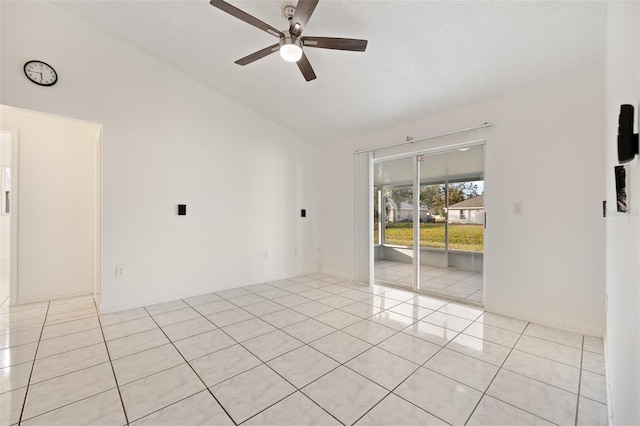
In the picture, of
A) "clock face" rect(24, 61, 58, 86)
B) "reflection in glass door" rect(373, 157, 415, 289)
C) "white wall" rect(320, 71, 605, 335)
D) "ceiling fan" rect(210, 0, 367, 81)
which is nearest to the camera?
"ceiling fan" rect(210, 0, 367, 81)

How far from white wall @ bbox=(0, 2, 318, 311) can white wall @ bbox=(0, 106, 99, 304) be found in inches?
22.7

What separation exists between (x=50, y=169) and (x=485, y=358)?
5.75 metres

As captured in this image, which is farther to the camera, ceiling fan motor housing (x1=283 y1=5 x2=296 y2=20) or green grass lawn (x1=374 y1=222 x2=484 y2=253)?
green grass lawn (x1=374 y1=222 x2=484 y2=253)

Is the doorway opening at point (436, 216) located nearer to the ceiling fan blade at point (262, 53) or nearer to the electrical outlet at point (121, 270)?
the ceiling fan blade at point (262, 53)

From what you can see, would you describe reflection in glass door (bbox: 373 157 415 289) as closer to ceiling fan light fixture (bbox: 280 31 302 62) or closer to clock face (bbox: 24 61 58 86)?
ceiling fan light fixture (bbox: 280 31 302 62)

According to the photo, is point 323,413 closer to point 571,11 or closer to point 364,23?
point 364,23

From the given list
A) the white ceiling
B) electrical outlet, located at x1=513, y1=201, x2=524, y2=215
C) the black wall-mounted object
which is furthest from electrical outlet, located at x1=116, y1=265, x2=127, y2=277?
electrical outlet, located at x1=513, y1=201, x2=524, y2=215

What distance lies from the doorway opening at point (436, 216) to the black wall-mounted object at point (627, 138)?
124 inches

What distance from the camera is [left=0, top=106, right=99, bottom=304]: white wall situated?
3.51 meters

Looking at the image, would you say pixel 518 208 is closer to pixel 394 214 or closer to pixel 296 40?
pixel 394 214

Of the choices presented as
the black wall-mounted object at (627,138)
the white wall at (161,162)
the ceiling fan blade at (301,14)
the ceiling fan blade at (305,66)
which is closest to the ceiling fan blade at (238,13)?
the ceiling fan blade at (301,14)

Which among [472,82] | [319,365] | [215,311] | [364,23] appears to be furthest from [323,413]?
[472,82]

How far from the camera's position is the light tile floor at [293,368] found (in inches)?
65.1

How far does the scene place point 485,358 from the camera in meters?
2.27
